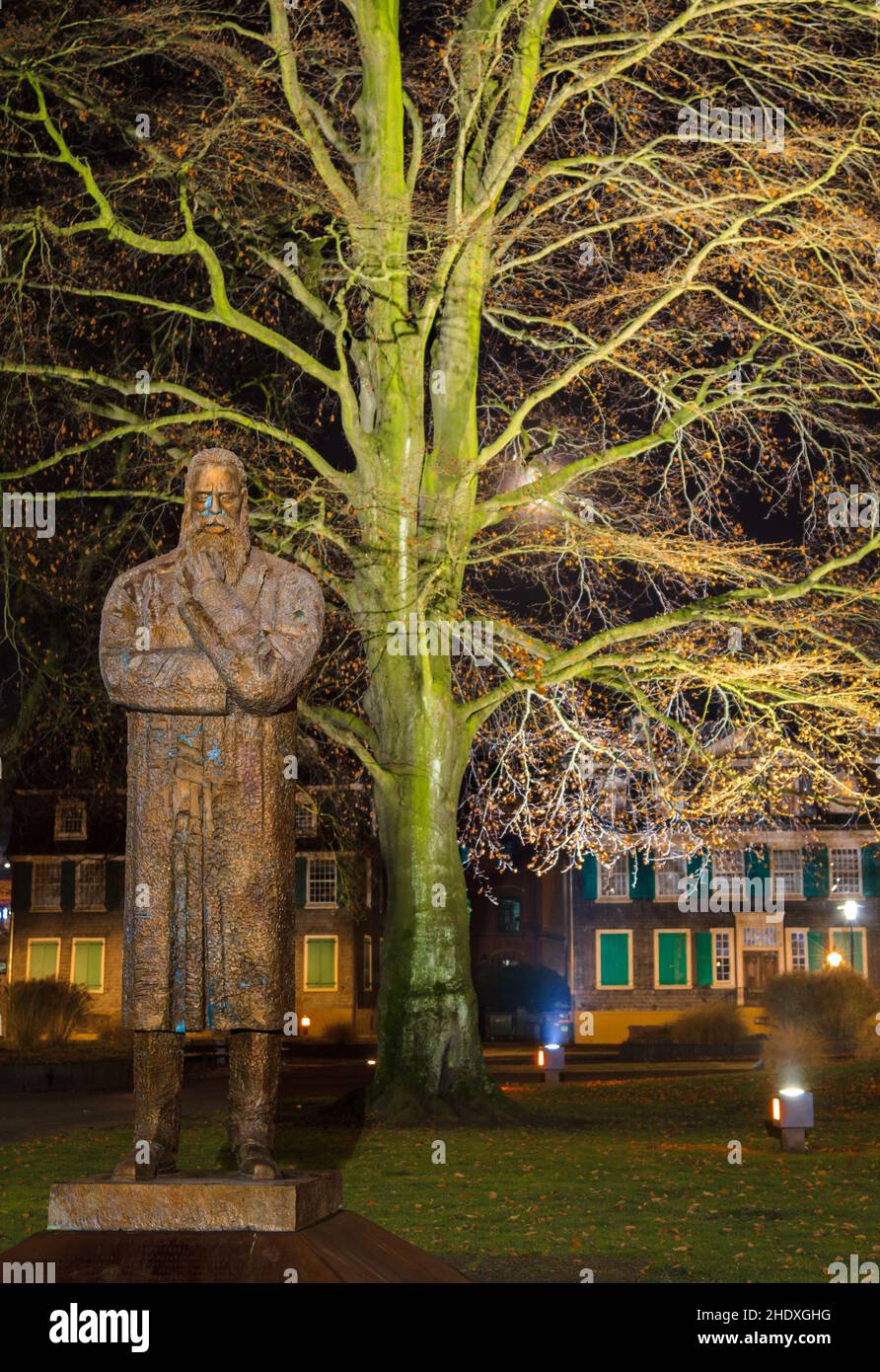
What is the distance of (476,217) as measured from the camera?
61.9 ft

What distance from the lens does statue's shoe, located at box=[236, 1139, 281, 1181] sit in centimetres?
654

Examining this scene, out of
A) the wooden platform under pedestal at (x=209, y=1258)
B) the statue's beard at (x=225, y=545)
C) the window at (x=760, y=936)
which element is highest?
the statue's beard at (x=225, y=545)

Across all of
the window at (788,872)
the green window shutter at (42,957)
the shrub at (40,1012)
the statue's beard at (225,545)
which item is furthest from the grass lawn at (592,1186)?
the green window shutter at (42,957)

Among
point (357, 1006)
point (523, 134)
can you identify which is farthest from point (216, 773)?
point (357, 1006)

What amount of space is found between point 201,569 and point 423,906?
12.6 metres

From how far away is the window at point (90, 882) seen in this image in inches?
2293

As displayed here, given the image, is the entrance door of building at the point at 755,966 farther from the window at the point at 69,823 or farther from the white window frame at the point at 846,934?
the window at the point at 69,823

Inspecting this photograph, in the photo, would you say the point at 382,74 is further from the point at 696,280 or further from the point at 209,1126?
the point at 209,1126

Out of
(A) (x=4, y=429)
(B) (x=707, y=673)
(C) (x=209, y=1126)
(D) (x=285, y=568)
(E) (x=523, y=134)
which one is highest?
(E) (x=523, y=134)

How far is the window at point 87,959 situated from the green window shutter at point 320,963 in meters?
6.77

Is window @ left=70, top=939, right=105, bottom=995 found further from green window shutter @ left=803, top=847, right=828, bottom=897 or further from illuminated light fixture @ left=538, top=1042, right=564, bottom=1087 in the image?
illuminated light fixture @ left=538, top=1042, right=564, bottom=1087

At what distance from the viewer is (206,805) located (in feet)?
22.7

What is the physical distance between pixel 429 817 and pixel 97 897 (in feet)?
134

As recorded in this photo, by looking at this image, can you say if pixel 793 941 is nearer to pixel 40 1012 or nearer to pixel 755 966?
pixel 755 966
